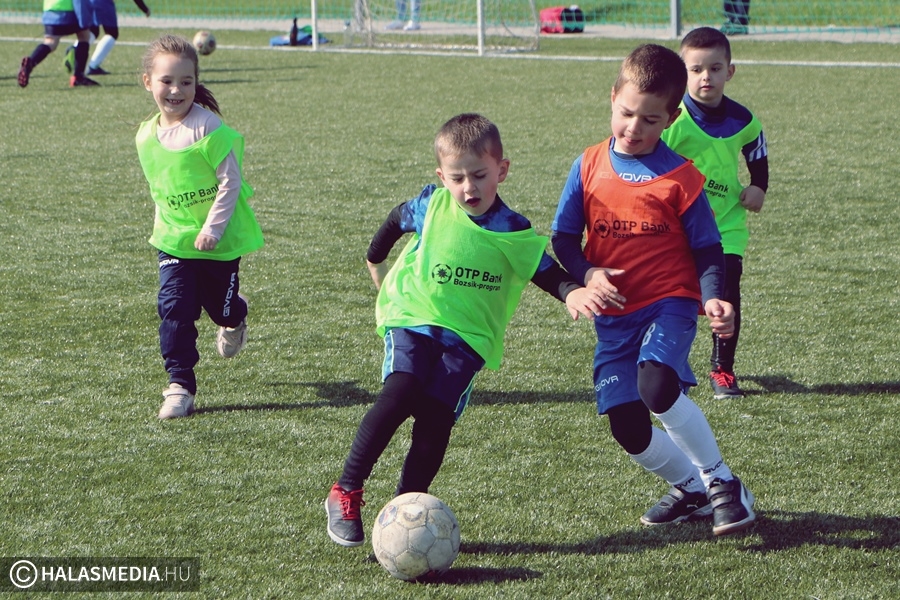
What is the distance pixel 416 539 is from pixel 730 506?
98cm

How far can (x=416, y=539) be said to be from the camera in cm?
335

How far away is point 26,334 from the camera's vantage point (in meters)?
5.86

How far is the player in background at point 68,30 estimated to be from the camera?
14398mm

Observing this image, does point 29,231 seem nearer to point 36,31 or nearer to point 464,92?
point 464,92

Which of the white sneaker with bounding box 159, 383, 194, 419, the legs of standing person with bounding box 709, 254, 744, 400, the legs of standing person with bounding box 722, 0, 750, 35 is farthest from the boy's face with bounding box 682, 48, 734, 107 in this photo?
the legs of standing person with bounding box 722, 0, 750, 35

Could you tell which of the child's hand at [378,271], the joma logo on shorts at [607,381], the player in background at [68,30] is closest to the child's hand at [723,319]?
the joma logo on shorts at [607,381]

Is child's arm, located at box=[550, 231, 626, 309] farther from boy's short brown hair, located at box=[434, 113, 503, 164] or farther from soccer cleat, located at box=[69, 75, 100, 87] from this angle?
soccer cleat, located at box=[69, 75, 100, 87]

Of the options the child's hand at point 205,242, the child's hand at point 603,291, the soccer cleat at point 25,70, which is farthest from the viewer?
the soccer cleat at point 25,70

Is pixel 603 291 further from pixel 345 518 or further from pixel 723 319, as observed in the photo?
pixel 345 518

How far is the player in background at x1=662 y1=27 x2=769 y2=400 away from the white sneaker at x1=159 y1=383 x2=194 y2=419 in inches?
87.1

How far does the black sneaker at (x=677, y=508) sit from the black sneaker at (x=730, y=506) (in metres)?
0.17

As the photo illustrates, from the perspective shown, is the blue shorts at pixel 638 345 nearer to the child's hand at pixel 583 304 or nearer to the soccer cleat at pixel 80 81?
the child's hand at pixel 583 304

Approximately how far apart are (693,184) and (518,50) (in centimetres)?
1529

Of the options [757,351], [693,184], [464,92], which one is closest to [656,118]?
[693,184]
